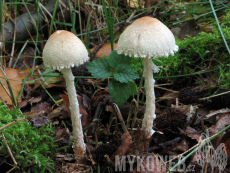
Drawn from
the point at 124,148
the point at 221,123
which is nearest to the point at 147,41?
the point at 124,148

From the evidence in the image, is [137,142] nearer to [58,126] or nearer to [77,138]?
[77,138]

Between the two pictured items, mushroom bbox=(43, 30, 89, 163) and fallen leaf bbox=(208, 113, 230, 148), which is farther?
fallen leaf bbox=(208, 113, 230, 148)

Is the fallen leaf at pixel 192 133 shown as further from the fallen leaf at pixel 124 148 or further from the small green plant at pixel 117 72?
the small green plant at pixel 117 72

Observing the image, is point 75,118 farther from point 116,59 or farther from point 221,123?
point 221,123

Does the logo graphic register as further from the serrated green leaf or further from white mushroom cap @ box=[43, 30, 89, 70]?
white mushroom cap @ box=[43, 30, 89, 70]

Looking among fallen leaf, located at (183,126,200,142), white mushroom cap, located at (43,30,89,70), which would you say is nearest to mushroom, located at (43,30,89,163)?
white mushroom cap, located at (43,30,89,70)

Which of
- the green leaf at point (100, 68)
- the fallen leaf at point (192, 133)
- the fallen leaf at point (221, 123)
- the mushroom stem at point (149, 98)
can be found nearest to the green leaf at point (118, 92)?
the green leaf at point (100, 68)
